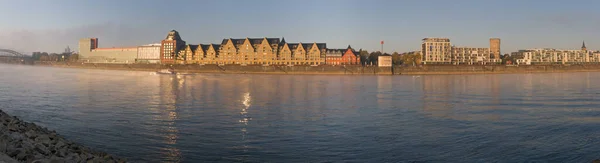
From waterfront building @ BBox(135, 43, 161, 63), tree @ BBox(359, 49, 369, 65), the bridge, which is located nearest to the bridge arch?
the bridge

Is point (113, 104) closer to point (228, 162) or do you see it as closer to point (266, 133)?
point (266, 133)

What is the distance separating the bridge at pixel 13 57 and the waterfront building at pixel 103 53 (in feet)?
60.2

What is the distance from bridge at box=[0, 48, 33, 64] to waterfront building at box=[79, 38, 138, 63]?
18.4 m

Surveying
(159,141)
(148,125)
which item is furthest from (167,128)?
(159,141)

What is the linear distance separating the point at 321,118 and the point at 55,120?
920 cm

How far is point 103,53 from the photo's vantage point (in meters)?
146

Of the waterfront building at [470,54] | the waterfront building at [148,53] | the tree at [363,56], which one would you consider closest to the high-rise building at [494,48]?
the waterfront building at [470,54]

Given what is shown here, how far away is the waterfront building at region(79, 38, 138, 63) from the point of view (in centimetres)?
13875

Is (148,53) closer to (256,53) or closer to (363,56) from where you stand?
(256,53)

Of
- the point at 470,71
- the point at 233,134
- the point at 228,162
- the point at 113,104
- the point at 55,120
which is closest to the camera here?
the point at 228,162

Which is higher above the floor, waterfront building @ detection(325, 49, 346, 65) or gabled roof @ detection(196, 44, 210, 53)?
gabled roof @ detection(196, 44, 210, 53)

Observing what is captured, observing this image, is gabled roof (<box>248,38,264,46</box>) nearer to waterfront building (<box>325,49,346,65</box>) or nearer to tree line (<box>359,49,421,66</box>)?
waterfront building (<box>325,49,346,65</box>)

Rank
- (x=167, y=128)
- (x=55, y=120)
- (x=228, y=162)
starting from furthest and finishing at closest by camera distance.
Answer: (x=55, y=120), (x=167, y=128), (x=228, y=162)

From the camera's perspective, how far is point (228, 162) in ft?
31.8
